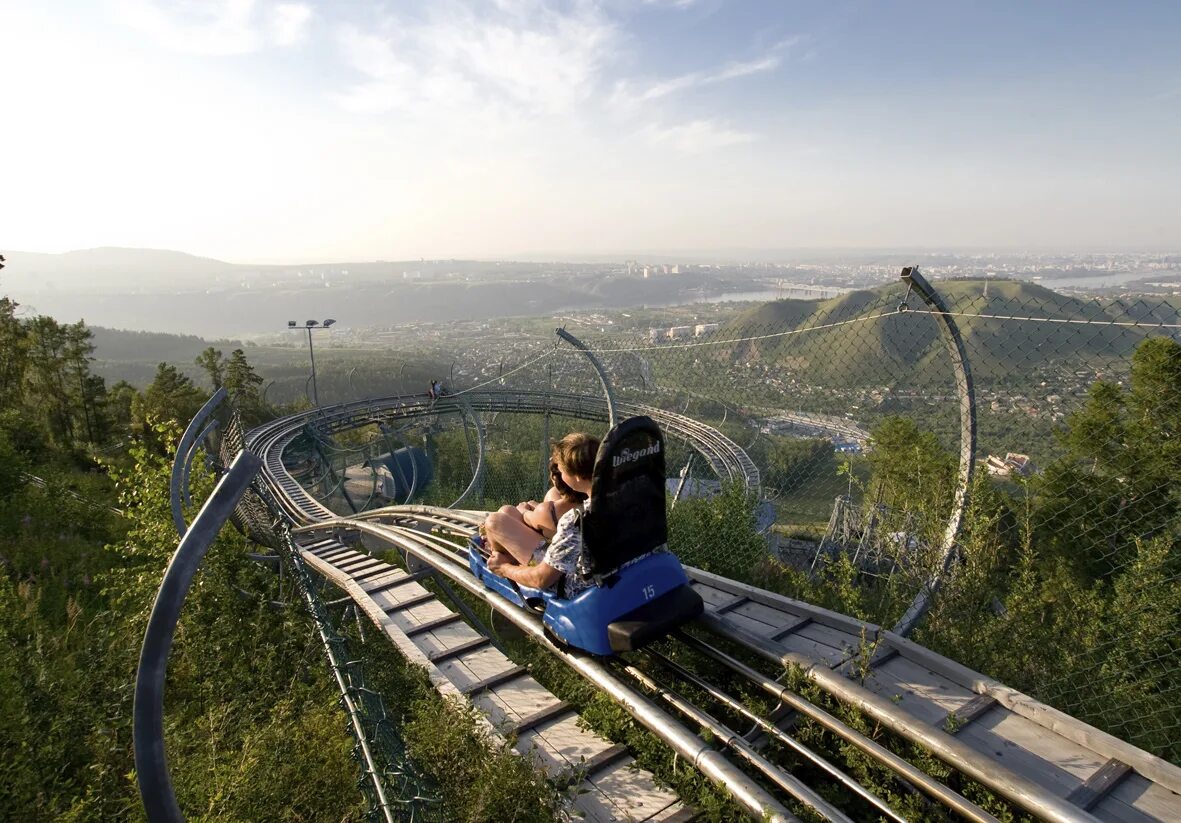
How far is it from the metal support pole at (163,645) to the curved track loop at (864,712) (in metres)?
1.81

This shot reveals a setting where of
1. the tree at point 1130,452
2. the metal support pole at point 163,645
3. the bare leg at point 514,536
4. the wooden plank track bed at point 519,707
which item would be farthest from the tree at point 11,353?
the tree at point 1130,452

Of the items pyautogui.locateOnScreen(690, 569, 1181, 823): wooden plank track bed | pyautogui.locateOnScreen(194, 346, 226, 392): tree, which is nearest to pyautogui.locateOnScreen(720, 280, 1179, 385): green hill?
pyautogui.locateOnScreen(690, 569, 1181, 823): wooden plank track bed

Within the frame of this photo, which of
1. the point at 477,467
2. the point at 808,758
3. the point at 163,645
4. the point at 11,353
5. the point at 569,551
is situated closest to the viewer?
the point at 163,645

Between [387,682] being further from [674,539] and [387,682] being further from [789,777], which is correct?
[674,539]

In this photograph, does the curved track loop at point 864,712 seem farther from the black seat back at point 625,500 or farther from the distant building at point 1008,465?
the distant building at point 1008,465

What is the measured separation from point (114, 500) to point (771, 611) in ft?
49.6

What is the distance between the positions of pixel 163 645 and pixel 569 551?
2357 mm

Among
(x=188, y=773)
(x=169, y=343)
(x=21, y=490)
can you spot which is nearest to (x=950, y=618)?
(x=188, y=773)

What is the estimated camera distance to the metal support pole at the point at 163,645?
153 cm

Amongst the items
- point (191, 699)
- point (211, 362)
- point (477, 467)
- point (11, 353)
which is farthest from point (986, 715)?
point (211, 362)

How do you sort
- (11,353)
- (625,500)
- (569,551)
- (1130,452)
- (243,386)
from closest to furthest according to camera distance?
(625,500), (569,551), (1130,452), (11,353), (243,386)

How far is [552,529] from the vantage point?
4152 millimetres

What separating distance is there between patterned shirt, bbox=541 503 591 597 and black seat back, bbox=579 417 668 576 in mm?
125

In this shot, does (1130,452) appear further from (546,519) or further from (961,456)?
(546,519)
